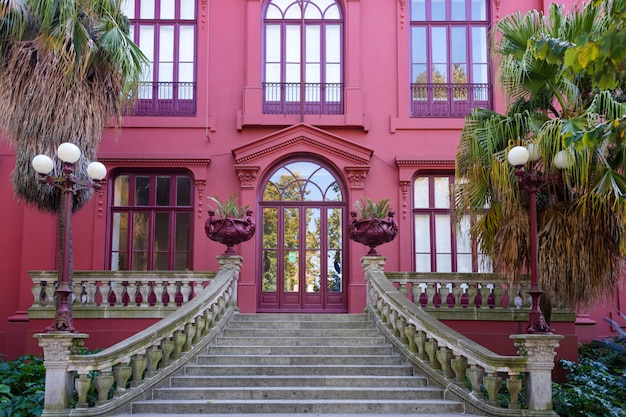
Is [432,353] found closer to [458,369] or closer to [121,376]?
[458,369]

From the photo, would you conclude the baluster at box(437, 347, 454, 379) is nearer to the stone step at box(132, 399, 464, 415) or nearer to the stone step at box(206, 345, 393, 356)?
the stone step at box(132, 399, 464, 415)

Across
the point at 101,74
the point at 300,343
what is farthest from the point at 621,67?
the point at 101,74

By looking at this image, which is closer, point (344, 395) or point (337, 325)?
point (344, 395)

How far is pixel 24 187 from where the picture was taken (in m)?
12.7

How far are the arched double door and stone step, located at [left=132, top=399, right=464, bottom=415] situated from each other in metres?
6.04

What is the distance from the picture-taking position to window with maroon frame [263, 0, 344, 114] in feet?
55.3

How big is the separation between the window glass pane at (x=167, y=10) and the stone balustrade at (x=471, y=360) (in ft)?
29.4

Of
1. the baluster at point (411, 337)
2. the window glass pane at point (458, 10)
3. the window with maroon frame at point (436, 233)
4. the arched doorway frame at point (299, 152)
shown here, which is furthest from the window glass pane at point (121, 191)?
the window glass pane at point (458, 10)

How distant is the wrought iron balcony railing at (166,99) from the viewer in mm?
16781

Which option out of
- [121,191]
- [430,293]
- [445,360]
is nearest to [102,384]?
[445,360]

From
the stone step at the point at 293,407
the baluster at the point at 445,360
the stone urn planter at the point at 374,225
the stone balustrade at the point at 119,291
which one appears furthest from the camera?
the stone balustrade at the point at 119,291

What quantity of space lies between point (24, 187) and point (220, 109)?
211 inches

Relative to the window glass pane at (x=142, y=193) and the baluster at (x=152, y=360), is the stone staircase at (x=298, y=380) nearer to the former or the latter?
the baluster at (x=152, y=360)

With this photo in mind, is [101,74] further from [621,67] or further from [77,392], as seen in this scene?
[621,67]
